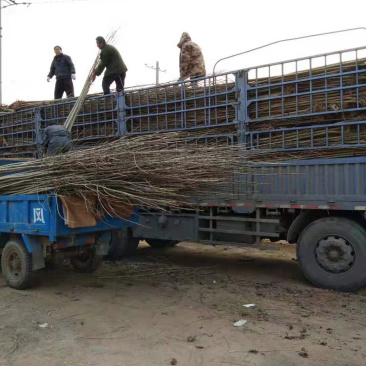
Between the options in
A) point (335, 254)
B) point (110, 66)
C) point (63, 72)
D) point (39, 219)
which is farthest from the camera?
point (63, 72)

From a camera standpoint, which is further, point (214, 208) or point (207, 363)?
point (214, 208)

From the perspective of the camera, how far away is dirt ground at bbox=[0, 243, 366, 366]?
3.52 m

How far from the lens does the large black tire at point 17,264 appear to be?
5.45 m

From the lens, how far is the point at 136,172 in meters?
4.68

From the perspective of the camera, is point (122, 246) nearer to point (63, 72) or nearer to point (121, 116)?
point (121, 116)

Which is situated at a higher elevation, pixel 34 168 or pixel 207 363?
pixel 34 168

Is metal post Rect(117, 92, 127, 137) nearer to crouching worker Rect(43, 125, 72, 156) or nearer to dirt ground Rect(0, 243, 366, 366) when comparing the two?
crouching worker Rect(43, 125, 72, 156)

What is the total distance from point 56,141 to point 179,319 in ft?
10.1

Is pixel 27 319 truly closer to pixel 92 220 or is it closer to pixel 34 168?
pixel 92 220

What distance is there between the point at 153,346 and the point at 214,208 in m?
3.17

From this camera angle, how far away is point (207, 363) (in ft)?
11.0

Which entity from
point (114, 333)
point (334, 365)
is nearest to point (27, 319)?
point (114, 333)

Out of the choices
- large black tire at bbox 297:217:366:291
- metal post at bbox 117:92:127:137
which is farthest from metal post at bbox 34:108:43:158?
large black tire at bbox 297:217:366:291

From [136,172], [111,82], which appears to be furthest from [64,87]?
[136,172]
